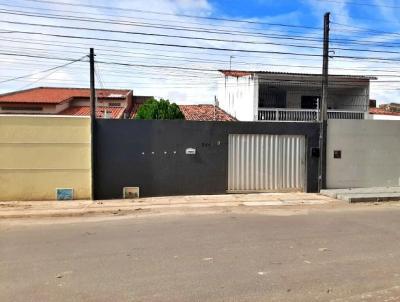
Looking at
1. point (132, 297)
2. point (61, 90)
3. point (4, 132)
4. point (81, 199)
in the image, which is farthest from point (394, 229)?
point (61, 90)

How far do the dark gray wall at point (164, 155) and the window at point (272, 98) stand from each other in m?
14.4

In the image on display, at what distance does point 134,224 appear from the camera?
1018cm

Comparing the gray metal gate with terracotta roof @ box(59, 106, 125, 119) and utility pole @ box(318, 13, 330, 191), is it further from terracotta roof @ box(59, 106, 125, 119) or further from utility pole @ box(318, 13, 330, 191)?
terracotta roof @ box(59, 106, 125, 119)

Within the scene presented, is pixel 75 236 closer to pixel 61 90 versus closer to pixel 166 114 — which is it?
pixel 166 114

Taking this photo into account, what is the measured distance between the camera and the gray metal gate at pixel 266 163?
15227 mm

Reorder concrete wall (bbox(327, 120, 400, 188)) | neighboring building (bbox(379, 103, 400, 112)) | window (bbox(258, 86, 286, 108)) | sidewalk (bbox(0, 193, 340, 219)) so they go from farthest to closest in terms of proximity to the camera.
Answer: neighboring building (bbox(379, 103, 400, 112)) < window (bbox(258, 86, 286, 108)) < concrete wall (bbox(327, 120, 400, 188)) < sidewalk (bbox(0, 193, 340, 219))

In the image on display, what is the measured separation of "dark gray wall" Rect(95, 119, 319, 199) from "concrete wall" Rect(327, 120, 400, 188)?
2.03 metres

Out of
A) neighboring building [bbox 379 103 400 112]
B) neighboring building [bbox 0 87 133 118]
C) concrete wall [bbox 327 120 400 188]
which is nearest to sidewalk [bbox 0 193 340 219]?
concrete wall [bbox 327 120 400 188]

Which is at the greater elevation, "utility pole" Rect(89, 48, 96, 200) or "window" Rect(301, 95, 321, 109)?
"window" Rect(301, 95, 321, 109)

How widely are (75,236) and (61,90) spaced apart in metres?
29.0

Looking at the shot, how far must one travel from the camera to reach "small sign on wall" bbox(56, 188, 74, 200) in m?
14.1

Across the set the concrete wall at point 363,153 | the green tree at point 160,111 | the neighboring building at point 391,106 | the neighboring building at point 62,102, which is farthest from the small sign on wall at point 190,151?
the neighboring building at point 391,106

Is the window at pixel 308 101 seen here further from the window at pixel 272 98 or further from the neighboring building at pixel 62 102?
the neighboring building at pixel 62 102

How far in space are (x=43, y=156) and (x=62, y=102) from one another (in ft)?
57.1
